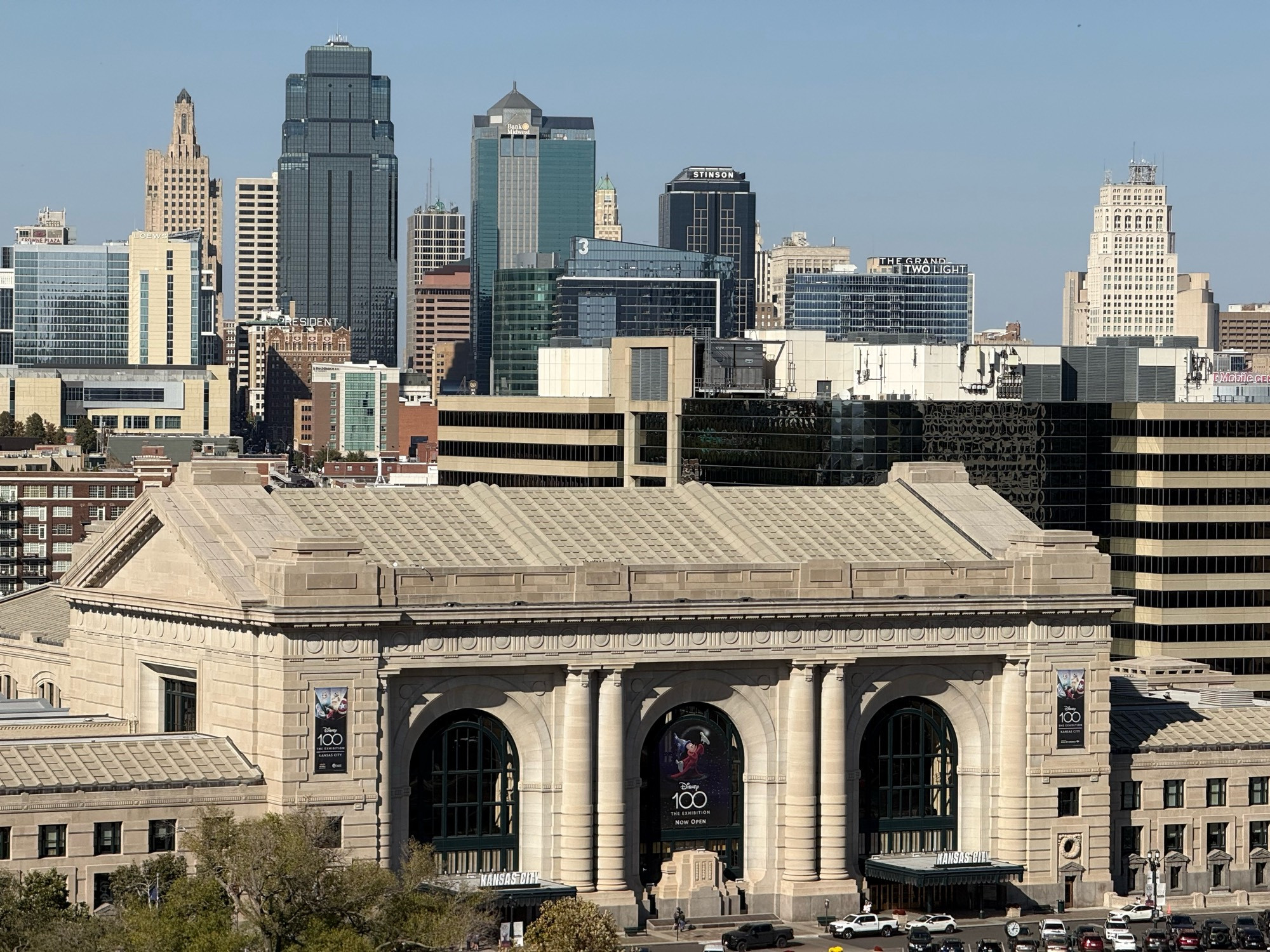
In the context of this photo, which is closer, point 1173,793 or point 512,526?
point 512,526

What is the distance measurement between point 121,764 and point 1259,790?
63973 mm

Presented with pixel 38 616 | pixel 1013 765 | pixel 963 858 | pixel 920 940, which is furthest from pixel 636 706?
pixel 38 616

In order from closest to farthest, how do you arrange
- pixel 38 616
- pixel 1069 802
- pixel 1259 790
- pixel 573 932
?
pixel 573 932 → pixel 1069 802 → pixel 1259 790 → pixel 38 616

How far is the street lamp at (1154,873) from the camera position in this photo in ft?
515

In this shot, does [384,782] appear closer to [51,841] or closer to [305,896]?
[51,841]

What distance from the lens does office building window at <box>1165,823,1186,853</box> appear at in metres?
161

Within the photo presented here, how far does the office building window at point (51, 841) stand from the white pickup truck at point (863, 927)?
37.2m

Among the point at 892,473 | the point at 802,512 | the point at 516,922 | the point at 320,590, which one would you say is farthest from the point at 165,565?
the point at 892,473

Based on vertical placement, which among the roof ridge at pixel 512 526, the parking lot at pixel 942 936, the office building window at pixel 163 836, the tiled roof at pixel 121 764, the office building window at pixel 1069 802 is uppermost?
the roof ridge at pixel 512 526

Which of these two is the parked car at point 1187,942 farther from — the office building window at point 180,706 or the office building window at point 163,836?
the office building window at point 180,706

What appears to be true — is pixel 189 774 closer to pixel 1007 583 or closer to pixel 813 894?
pixel 813 894

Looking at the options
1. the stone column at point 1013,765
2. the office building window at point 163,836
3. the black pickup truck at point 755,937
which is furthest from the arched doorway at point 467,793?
the stone column at point 1013,765

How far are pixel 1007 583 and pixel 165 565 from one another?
42836mm

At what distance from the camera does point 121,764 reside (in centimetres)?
13712
